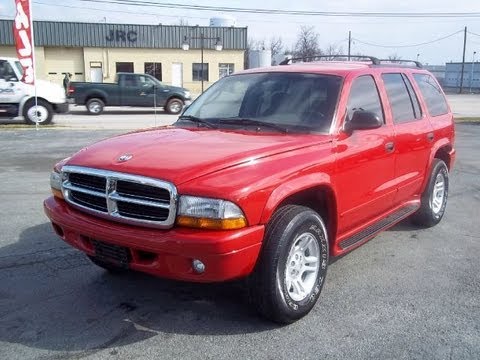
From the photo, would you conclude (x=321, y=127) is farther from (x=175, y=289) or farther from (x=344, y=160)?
(x=175, y=289)

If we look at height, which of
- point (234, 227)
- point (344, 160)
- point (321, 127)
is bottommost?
point (234, 227)

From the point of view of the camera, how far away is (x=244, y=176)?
127 inches

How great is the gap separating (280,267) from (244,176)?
0.66 meters

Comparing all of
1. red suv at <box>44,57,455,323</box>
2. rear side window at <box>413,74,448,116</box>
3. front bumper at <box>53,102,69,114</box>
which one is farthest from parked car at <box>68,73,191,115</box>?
red suv at <box>44,57,455,323</box>

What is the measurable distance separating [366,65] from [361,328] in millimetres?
2649

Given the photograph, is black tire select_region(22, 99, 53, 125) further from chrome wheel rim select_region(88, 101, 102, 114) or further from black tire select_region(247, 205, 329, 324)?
black tire select_region(247, 205, 329, 324)

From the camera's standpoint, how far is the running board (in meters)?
4.26

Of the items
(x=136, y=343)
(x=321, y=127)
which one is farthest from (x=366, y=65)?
(x=136, y=343)

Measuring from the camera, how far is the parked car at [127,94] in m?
22.5

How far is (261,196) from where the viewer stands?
323cm

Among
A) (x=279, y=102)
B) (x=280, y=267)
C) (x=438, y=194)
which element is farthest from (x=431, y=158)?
(x=280, y=267)

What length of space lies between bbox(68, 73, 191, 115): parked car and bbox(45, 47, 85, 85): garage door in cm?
2055

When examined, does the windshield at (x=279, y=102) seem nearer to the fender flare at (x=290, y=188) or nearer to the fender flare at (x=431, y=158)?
the fender flare at (x=290, y=188)

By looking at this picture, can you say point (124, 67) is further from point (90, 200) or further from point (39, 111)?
point (90, 200)
